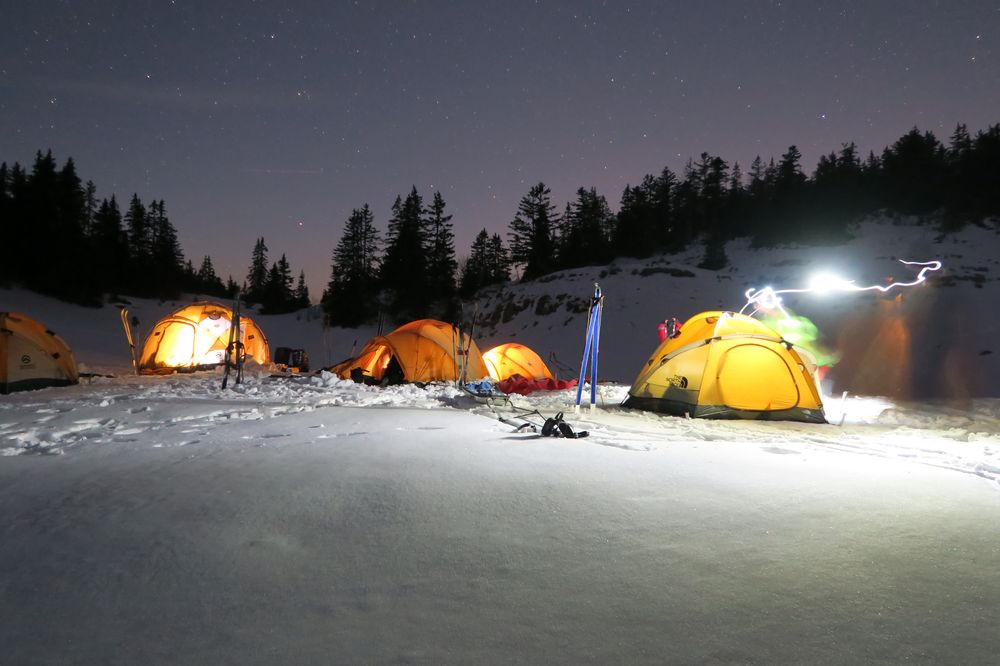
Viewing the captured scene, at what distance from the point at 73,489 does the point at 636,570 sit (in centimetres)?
408

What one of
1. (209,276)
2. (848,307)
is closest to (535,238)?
(848,307)

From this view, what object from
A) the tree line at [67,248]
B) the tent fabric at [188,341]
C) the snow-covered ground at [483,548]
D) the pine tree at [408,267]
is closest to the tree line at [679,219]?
the pine tree at [408,267]

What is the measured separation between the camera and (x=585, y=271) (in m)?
44.8

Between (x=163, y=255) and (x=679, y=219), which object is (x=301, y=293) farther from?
(x=679, y=219)

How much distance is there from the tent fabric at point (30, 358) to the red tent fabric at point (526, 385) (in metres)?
10.5

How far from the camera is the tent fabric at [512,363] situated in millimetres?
16516

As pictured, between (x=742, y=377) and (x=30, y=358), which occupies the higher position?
→ (x=742, y=377)

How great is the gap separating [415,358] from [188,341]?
7433 millimetres

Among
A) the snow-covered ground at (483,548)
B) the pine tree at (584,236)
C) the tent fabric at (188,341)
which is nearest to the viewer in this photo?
the snow-covered ground at (483,548)

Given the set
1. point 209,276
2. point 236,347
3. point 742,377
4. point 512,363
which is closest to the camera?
point 742,377

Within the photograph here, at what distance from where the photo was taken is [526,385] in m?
14.6

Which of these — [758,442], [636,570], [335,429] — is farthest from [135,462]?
[758,442]

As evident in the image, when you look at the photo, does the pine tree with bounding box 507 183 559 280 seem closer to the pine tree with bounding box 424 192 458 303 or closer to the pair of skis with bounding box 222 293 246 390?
the pine tree with bounding box 424 192 458 303

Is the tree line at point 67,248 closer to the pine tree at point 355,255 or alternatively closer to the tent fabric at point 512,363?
the pine tree at point 355,255
